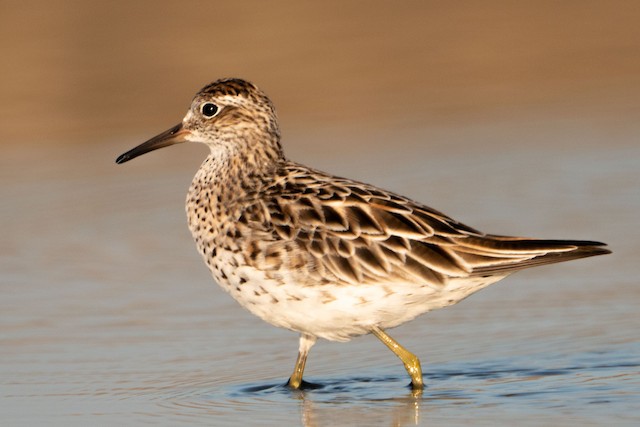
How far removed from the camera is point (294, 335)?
470 inches

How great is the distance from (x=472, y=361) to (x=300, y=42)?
1139 cm

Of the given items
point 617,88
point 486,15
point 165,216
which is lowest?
point 165,216

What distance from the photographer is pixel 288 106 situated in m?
19.4

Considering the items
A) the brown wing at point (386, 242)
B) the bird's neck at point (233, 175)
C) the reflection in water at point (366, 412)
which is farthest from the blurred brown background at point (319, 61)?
→ the reflection in water at point (366, 412)

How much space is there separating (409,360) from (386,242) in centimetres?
85

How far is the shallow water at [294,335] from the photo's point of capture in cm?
978

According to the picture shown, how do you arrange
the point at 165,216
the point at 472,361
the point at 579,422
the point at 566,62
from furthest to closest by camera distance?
1. the point at 566,62
2. the point at 165,216
3. the point at 472,361
4. the point at 579,422

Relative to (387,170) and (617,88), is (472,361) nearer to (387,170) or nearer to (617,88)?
(387,170)

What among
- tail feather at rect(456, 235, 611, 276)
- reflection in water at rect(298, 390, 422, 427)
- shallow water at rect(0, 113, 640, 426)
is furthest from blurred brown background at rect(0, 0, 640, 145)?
reflection in water at rect(298, 390, 422, 427)

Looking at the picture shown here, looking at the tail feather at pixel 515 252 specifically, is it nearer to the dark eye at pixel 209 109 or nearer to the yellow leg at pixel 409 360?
the yellow leg at pixel 409 360

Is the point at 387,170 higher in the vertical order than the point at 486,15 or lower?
lower

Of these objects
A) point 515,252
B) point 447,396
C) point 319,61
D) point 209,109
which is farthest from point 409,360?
point 319,61

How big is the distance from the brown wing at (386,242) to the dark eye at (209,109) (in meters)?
1.28

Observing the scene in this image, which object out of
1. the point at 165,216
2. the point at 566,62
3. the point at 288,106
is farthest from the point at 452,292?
the point at 566,62
